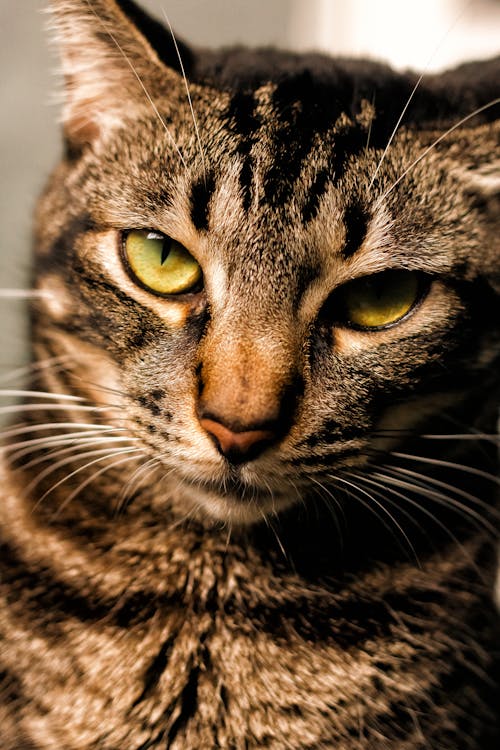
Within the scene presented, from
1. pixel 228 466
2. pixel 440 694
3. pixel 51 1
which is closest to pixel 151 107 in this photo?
pixel 51 1

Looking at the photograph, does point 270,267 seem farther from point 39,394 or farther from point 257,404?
point 39,394

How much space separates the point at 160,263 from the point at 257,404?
196 mm

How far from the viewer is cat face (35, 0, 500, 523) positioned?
0.59m

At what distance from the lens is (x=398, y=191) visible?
63 centimetres

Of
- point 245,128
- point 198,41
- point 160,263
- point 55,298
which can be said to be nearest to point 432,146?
point 245,128

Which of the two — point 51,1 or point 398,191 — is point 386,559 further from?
point 51,1

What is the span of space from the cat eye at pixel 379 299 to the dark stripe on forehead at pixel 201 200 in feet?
0.48

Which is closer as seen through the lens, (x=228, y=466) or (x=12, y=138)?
(x=228, y=466)

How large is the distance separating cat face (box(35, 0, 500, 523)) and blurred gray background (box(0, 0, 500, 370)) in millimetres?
141

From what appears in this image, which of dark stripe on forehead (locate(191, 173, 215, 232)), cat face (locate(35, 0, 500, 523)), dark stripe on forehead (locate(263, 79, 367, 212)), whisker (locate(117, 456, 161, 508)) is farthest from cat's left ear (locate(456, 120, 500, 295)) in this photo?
whisker (locate(117, 456, 161, 508))

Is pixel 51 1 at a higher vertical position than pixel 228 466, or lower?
higher

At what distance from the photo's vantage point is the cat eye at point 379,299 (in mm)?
640

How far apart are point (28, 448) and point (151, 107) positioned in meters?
0.40

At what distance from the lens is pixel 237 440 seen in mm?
556
